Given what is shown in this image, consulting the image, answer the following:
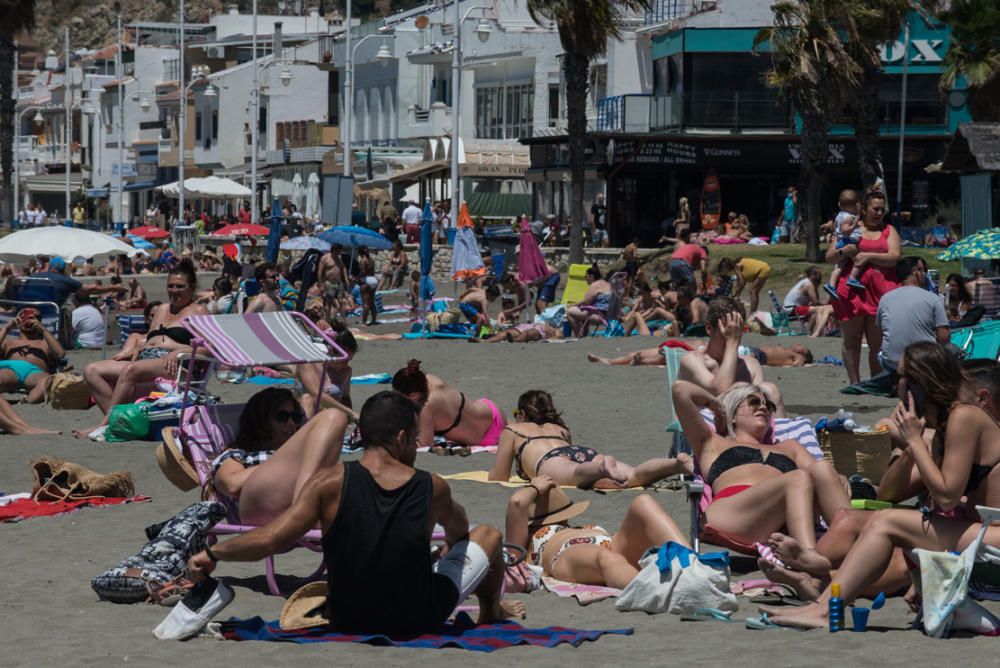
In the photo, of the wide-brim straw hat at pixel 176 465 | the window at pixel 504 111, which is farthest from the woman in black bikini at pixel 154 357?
the window at pixel 504 111

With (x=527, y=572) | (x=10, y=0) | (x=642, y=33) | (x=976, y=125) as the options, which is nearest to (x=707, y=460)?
(x=527, y=572)

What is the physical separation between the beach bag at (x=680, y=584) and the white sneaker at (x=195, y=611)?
61.7 inches

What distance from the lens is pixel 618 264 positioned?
31.0 meters

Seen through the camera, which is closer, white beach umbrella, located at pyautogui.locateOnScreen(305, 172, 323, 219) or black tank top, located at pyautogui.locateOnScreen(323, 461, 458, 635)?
black tank top, located at pyautogui.locateOnScreen(323, 461, 458, 635)

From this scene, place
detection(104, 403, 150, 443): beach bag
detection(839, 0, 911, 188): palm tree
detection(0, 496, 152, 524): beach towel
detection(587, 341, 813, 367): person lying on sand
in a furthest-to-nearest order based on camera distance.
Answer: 1. detection(839, 0, 911, 188): palm tree
2. detection(587, 341, 813, 367): person lying on sand
3. detection(104, 403, 150, 443): beach bag
4. detection(0, 496, 152, 524): beach towel

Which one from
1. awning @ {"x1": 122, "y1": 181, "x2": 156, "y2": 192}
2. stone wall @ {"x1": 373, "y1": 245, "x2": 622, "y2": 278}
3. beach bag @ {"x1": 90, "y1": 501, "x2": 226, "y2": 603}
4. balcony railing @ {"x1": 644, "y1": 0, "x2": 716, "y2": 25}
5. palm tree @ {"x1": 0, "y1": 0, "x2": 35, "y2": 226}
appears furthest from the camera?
awning @ {"x1": 122, "y1": 181, "x2": 156, "y2": 192}

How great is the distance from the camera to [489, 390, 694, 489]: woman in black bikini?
27.8 feet

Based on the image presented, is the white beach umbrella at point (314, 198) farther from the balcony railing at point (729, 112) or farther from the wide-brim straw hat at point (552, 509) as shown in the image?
the wide-brim straw hat at point (552, 509)

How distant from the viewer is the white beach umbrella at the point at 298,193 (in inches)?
2344

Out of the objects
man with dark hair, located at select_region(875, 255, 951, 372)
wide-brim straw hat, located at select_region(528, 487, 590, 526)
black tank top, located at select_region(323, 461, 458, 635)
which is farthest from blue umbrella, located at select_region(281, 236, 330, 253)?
black tank top, located at select_region(323, 461, 458, 635)

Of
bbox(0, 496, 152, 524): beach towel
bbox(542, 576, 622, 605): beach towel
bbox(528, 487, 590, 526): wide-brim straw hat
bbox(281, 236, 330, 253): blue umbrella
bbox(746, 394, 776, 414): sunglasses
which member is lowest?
bbox(0, 496, 152, 524): beach towel

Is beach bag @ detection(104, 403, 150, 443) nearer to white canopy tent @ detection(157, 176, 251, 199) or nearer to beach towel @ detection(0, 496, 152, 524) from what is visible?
beach towel @ detection(0, 496, 152, 524)

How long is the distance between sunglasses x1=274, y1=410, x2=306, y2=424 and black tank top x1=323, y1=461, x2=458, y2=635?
1.47 metres

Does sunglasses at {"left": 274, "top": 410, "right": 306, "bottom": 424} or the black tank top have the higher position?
sunglasses at {"left": 274, "top": 410, "right": 306, "bottom": 424}
